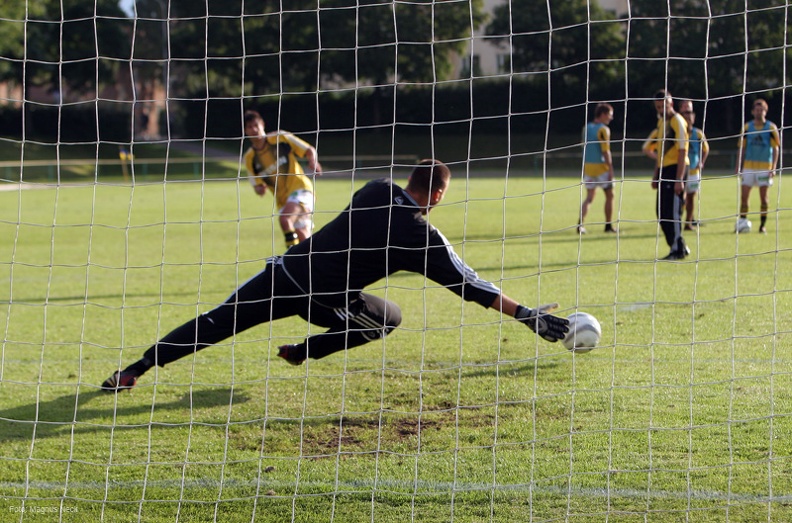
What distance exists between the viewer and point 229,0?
34.7m

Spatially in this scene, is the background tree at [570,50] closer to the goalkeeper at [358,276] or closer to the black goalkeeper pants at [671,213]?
the black goalkeeper pants at [671,213]

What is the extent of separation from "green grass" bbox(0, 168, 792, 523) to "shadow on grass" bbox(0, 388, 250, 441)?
19mm

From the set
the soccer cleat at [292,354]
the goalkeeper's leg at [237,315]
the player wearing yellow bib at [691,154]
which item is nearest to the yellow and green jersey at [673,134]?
the player wearing yellow bib at [691,154]

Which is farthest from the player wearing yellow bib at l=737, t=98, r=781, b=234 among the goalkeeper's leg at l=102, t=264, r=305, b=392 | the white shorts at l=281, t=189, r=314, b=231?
the goalkeeper's leg at l=102, t=264, r=305, b=392

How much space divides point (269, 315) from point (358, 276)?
586 mm

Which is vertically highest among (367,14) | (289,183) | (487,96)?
(367,14)

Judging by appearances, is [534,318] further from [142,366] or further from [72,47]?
[72,47]

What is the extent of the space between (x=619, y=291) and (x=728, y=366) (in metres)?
2.87

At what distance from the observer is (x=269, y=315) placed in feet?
17.9

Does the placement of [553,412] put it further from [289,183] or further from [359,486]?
[289,183]

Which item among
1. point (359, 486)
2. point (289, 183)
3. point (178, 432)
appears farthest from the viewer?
point (289, 183)

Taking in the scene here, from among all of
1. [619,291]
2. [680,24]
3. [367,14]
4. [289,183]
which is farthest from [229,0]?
[619,291]

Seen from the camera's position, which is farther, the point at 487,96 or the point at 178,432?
the point at 487,96

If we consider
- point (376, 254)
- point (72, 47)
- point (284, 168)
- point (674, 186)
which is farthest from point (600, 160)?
point (72, 47)
